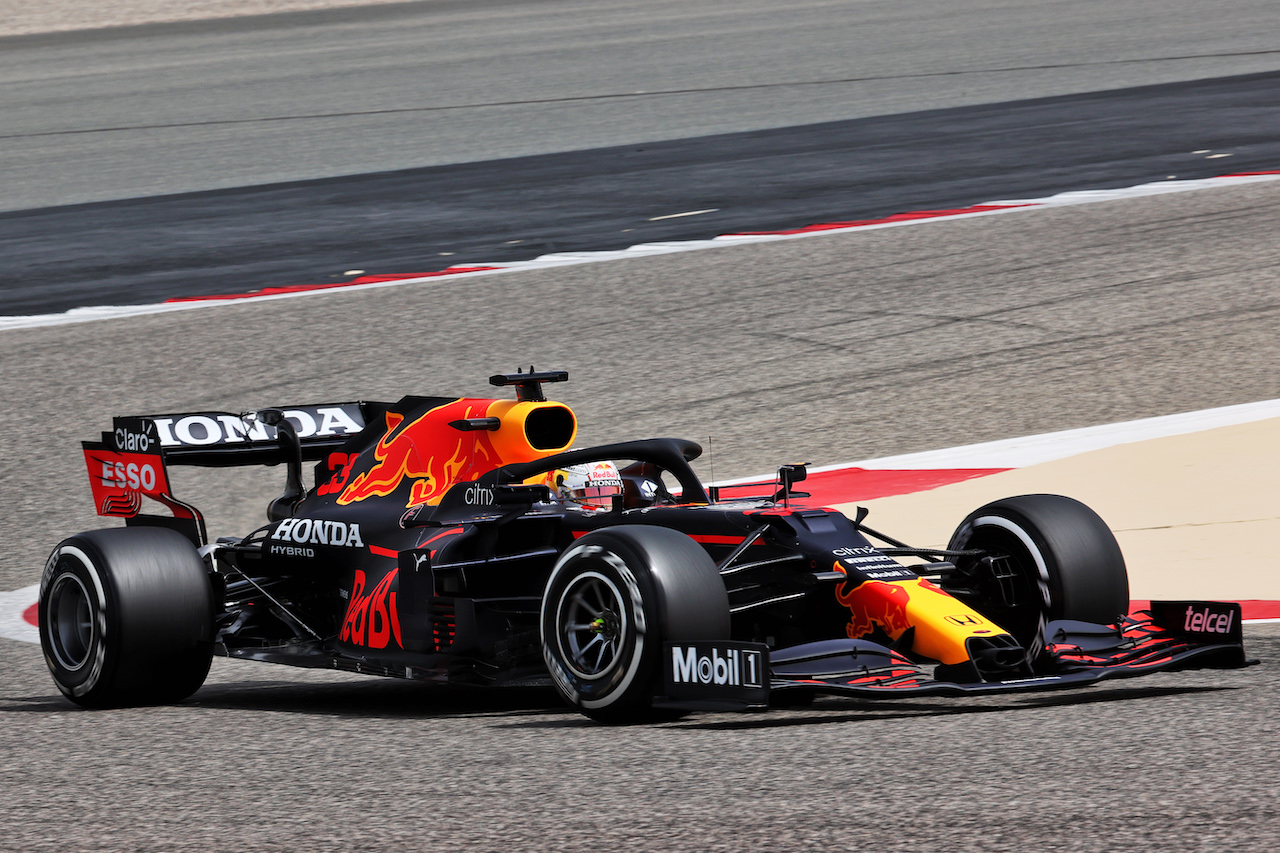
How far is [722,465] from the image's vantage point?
13.6 m

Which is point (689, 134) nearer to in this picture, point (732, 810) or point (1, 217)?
point (1, 217)

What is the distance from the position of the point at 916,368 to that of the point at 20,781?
10.2 m

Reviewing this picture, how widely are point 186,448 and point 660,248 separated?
1074 centimetres

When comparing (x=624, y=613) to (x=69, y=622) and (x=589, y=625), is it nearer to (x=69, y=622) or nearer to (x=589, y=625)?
(x=589, y=625)

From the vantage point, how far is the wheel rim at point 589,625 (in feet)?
22.4

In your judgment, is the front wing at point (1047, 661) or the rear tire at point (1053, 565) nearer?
the front wing at point (1047, 661)

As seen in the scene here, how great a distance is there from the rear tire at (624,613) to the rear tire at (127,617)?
1972mm

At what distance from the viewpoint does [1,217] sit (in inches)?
941

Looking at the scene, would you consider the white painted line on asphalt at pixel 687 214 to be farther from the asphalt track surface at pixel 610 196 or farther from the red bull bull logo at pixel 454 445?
the red bull bull logo at pixel 454 445

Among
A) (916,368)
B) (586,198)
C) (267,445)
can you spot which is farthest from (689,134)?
(267,445)

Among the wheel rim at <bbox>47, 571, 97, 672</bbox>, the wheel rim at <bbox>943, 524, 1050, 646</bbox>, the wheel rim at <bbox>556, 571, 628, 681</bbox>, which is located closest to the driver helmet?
the wheel rim at <bbox>556, 571, 628, 681</bbox>

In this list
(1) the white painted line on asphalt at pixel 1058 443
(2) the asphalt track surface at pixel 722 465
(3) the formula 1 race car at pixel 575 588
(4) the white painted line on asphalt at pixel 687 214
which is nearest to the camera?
(2) the asphalt track surface at pixel 722 465

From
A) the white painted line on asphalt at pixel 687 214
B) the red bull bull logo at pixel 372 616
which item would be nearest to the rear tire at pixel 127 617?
the red bull bull logo at pixel 372 616

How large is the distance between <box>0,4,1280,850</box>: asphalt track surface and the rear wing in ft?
3.06
